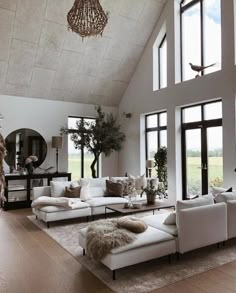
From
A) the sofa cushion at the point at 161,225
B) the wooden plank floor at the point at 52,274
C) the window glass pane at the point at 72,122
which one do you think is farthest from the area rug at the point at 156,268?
the window glass pane at the point at 72,122

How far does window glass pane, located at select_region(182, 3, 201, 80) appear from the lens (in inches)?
253

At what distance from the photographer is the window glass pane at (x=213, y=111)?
5930mm

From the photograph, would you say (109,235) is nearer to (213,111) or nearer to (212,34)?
(213,111)

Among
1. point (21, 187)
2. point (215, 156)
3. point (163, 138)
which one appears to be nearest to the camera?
point (215, 156)

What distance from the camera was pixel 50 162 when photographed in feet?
25.3

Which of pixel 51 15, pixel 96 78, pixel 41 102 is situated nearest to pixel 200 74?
pixel 96 78

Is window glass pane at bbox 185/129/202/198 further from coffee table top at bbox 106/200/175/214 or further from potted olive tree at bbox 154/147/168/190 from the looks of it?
coffee table top at bbox 106/200/175/214

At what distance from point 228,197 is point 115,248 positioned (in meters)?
2.08

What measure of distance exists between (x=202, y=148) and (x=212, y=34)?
8.91 feet

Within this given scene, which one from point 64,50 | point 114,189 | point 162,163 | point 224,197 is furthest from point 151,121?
point 224,197

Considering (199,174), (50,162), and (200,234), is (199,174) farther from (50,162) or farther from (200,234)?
(50,162)

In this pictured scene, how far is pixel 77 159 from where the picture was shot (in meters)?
8.25

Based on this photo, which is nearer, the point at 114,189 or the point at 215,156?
the point at 215,156

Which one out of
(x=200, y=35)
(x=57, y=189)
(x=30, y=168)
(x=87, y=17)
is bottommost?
(x=57, y=189)
